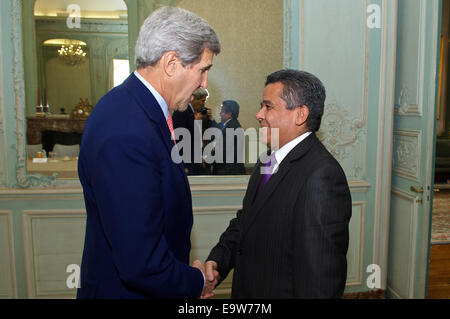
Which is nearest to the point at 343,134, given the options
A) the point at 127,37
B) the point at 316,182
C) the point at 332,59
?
the point at 332,59

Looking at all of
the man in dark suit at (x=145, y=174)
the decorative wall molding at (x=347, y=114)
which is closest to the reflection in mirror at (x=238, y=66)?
the decorative wall molding at (x=347, y=114)

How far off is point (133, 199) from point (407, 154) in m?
2.76

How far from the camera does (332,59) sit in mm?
3186

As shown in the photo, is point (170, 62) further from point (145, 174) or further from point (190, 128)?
point (190, 128)

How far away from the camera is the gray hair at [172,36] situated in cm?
117

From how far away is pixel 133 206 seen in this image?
104 cm

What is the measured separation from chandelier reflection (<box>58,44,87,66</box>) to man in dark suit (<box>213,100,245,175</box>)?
1.14 m

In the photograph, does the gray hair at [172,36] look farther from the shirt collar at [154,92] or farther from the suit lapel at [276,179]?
the suit lapel at [276,179]

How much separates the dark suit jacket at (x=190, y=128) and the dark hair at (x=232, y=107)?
284 mm

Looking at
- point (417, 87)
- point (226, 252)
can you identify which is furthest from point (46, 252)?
point (417, 87)

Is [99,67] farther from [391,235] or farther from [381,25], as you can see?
[391,235]

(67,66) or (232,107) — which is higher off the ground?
(67,66)

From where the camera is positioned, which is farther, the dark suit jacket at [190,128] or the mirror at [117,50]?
the dark suit jacket at [190,128]
